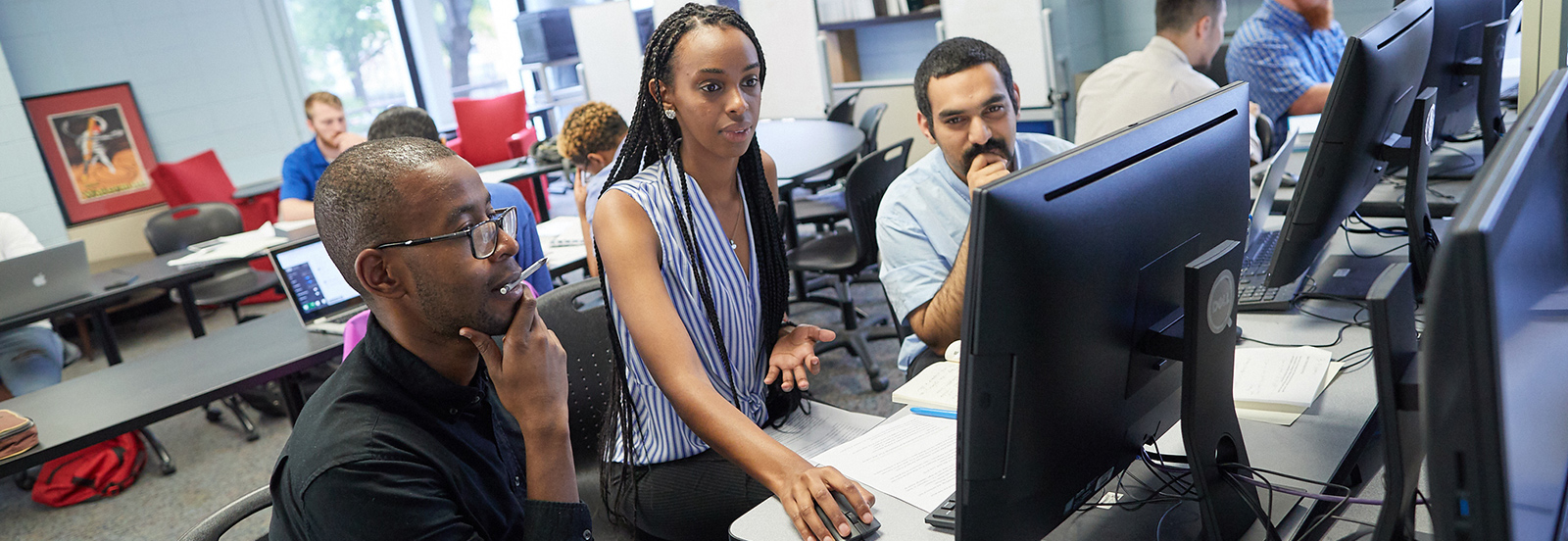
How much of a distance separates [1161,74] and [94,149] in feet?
18.7

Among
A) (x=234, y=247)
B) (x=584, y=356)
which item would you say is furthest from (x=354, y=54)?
(x=584, y=356)

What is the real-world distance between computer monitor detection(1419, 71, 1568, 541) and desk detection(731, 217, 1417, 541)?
355 millimetres

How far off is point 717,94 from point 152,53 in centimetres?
567

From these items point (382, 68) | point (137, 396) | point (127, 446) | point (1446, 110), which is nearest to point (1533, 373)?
point (1446, 110)

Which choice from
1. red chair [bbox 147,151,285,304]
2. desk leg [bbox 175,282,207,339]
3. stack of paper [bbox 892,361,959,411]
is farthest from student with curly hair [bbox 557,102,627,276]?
red chair [bbox 147,151,285,304]

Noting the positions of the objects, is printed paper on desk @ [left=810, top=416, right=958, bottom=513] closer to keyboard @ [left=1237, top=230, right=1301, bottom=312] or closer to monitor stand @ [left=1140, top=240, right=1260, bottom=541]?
monitor stand @ [left=1140, top=240, right=1260, bottom=541]

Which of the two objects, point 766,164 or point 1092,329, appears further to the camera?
point 766,164

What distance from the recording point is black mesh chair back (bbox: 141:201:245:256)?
4230mm

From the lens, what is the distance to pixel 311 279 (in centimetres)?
248

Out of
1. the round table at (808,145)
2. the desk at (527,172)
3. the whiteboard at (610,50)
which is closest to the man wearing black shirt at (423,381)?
the round table at (808,145)

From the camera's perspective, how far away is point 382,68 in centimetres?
709

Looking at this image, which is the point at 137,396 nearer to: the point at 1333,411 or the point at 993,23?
the point at 1333,411

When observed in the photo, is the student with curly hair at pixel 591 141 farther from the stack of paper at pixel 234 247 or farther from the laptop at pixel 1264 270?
the laptop at pixel 1264 270

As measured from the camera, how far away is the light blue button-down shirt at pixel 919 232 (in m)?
1.72
